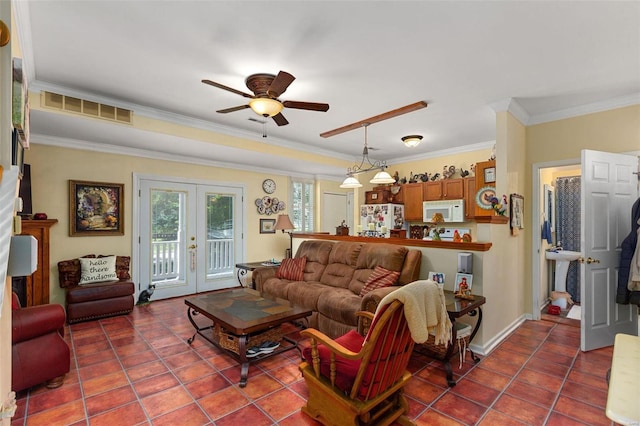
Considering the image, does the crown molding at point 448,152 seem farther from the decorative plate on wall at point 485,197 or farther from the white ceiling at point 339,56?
the decorative plate on wall at point 485,197

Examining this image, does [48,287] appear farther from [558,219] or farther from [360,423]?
[558,219]

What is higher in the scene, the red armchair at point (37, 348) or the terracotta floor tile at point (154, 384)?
the red armchair at point (37, 348)

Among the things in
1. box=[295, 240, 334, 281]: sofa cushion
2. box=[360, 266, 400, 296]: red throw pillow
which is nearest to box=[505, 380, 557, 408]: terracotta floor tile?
box=[360, 266, 400, 296]: red throw pillow

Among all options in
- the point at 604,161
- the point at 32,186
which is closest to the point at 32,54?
the point at 32,186

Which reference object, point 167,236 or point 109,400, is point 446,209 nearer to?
point 167,236

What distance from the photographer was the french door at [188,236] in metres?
5.00

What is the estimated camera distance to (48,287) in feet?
13.2

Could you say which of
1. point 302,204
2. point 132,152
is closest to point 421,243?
point 302,204

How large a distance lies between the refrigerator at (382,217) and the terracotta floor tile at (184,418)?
4.43m

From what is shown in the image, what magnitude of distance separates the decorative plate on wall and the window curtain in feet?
7.80

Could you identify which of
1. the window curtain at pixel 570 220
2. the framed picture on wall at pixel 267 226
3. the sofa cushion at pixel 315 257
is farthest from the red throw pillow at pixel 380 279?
the window curtain at pixel 570 220

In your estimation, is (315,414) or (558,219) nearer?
(315,414)

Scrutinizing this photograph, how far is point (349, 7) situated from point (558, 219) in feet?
17.2

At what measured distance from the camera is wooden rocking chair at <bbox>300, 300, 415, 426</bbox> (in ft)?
5.66
